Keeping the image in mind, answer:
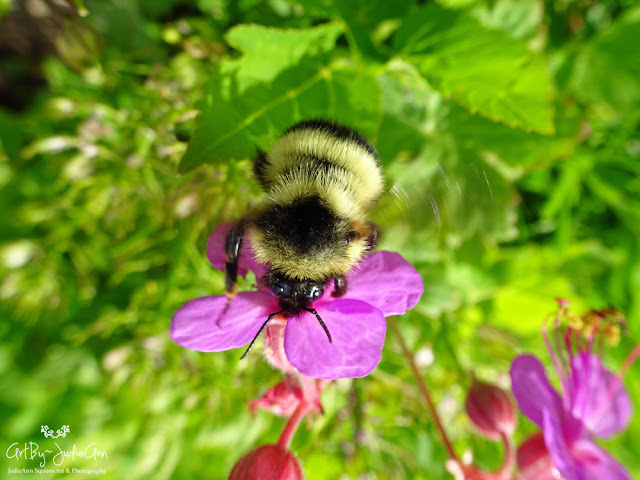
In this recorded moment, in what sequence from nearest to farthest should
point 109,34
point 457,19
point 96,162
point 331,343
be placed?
point 331,343 < point 457,19 < point 96,162 < point 109,34

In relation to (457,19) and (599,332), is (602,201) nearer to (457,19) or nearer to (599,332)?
(599,332)

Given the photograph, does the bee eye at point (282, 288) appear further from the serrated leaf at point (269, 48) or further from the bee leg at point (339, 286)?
the serrated leaf at point (269, 48)

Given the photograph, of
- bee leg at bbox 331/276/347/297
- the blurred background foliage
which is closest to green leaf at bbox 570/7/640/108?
the blurred background foliage

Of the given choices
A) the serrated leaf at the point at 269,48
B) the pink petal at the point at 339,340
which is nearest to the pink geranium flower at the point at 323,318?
the pink petal at the point at 339,340

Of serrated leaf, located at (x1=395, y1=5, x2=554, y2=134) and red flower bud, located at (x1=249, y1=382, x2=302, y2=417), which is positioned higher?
serrated leaf, located at (x1=395, y1=5, x2=554, y2=134)

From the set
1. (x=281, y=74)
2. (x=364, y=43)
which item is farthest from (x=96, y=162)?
(x=364, y=43)

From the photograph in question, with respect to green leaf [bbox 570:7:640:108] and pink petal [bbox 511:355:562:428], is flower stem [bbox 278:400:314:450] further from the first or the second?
green leaf [bbox 570:7:640:108]
